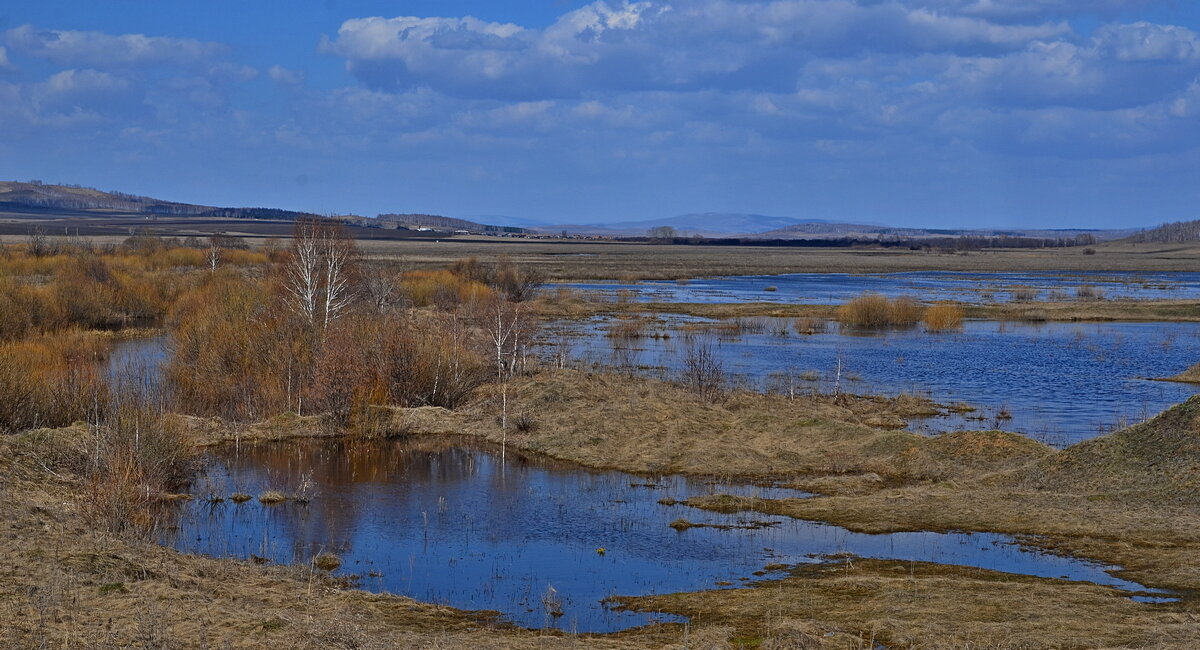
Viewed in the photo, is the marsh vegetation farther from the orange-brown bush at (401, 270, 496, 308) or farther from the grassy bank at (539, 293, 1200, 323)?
the grassy bank at (539, 293, 1200, 323)

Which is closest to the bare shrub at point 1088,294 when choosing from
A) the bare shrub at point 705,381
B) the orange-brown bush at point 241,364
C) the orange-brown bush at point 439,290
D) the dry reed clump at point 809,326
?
the dry reed clump at point 809,326

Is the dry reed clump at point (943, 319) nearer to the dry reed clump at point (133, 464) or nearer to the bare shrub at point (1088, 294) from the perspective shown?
the bare shrub at point (1088, 294)

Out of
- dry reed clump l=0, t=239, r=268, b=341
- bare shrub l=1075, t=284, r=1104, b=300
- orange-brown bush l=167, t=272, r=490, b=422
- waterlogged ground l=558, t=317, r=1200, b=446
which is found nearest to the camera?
orange-brown bush l=167, t=272, r=490, b=422

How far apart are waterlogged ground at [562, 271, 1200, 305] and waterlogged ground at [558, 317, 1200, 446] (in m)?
15.5

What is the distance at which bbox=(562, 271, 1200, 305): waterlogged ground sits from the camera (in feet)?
218

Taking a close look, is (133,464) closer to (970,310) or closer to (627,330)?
(627,330)

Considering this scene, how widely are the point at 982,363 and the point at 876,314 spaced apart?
12.7 metres

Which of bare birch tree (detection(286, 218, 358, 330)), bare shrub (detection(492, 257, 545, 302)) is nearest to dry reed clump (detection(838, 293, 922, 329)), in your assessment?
bare shrub (detection(492, 257, 545, 302))

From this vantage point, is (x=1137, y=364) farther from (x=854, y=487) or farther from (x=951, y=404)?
(x=854, y=487)

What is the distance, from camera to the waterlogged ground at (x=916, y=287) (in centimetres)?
6650

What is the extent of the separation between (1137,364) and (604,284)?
151ft

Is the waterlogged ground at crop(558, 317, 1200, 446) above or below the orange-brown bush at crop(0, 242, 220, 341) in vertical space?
below

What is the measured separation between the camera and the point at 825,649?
392 inches

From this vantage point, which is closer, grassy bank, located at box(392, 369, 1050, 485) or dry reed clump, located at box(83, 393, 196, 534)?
dry reed clump, located at box(83, 393, 196, 534)
